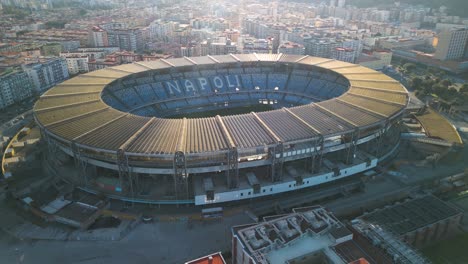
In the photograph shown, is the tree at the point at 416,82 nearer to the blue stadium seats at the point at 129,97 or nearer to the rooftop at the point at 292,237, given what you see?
the blue stadium seats at the point at 129,97

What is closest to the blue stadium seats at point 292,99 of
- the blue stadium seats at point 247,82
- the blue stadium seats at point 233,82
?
the blue stadium seats at point 247,82

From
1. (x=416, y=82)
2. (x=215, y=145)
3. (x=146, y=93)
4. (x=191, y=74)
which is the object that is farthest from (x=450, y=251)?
(x=416, y=82)

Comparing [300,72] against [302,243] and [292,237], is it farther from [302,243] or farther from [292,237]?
[302,243]

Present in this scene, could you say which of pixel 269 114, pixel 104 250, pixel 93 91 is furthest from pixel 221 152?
pixel 93 91

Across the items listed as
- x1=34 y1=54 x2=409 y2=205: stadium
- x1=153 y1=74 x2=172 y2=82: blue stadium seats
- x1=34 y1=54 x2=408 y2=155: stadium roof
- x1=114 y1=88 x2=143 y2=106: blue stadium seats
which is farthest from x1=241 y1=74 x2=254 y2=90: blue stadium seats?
x1=34 y1=54 x2=408 y2=155: stadium roof

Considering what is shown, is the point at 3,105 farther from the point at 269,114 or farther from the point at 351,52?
the point at 351,52
